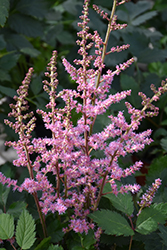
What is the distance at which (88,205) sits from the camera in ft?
1.86

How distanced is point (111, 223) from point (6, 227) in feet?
0.62

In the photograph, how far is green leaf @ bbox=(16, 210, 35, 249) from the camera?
490mm

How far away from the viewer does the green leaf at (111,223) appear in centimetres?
49

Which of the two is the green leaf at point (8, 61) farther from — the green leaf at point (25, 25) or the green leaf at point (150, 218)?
the green leaf at point (150, 218)

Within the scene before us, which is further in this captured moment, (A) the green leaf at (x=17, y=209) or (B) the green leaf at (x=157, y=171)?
(B) the green leaf at (x=157, y=171)

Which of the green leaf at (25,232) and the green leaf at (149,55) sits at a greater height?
the green leaf at (149,55)

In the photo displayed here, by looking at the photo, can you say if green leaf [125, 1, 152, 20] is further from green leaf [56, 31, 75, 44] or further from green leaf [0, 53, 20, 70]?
green leaf [0, 53, 20, 70]

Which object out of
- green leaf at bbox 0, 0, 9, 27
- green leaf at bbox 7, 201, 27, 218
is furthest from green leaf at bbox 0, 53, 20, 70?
green leaf at bbox 7, 201, 27, 218

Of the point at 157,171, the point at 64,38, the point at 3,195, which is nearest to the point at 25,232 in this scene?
the point at 3,195

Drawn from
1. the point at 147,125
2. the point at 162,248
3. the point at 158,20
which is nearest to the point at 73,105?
the point at 162,248

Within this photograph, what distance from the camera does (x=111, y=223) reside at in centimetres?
50

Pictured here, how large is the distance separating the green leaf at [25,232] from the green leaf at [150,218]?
0.61ft

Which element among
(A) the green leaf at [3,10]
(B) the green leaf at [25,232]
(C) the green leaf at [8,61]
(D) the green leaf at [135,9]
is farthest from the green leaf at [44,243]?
(D) the green leaf at [135,9]

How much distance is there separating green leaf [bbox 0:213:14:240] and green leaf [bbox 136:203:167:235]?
0.74 ft
